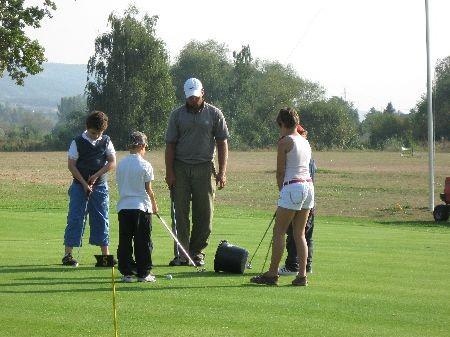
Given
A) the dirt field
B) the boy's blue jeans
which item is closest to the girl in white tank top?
the boy's blue jeans

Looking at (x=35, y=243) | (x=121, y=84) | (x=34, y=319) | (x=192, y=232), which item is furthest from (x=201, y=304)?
(x=121, y=84)

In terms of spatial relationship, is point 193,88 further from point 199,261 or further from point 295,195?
point 295,195

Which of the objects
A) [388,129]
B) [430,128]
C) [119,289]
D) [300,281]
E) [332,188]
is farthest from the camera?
[388,129]

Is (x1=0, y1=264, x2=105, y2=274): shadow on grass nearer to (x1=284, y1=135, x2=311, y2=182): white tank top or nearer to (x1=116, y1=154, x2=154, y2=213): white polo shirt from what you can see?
(x1=116, y1=154, x2=154, y2=213): white polo shirt

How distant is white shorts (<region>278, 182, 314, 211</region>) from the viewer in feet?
37.3

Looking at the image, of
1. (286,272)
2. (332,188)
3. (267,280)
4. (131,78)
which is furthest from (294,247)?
(131,78)

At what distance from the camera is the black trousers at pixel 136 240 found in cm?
1149

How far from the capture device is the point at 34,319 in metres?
8.93

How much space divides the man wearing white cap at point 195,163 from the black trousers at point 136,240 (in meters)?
1.62

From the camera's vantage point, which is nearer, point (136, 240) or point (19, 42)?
point (136, 240)

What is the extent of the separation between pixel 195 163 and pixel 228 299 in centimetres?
343

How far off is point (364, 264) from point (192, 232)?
220cm

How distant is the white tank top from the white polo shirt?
145 centimetres

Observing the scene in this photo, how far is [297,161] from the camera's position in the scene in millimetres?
11383
